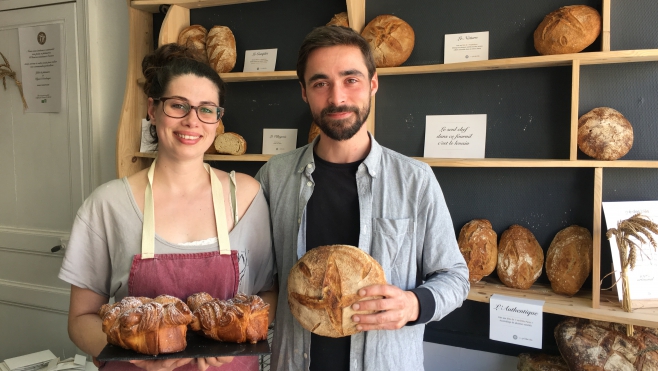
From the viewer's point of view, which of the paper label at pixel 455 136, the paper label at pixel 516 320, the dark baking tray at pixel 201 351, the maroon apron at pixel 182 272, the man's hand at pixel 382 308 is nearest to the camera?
the dark baking tray at pixel 201 351

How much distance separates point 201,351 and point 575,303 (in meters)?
1.57

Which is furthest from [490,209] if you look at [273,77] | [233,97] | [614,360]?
[233,97]

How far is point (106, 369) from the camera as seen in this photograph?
124cm

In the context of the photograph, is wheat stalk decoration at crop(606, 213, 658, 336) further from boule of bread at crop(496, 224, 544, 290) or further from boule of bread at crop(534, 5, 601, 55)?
boule of bread at crop(534, 5, 601, 55)

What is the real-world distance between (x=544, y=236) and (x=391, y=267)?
44.4 inches

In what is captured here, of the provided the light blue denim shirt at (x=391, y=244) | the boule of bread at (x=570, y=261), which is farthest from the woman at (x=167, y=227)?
the boule of bread at (x=570, y=261)

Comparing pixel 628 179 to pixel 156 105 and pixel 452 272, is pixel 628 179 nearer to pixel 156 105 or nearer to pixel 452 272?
pixel 452 272

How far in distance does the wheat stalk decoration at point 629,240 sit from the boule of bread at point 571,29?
0.74 metres

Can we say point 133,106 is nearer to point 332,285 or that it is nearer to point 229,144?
point 229,144

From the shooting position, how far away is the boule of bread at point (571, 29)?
187 centimetres

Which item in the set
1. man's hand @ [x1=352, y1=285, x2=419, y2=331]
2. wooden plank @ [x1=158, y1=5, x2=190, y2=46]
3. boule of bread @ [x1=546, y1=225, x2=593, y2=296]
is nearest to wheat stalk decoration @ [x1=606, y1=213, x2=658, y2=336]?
boule of bread @ [x1=546, y1=225, x2=593, y2=296]

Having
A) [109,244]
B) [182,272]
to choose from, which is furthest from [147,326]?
[109,244]

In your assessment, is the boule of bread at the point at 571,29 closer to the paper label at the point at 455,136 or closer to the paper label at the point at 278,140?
the paper label at the point at 455,136

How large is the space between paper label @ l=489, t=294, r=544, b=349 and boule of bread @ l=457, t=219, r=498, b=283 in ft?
0.51
